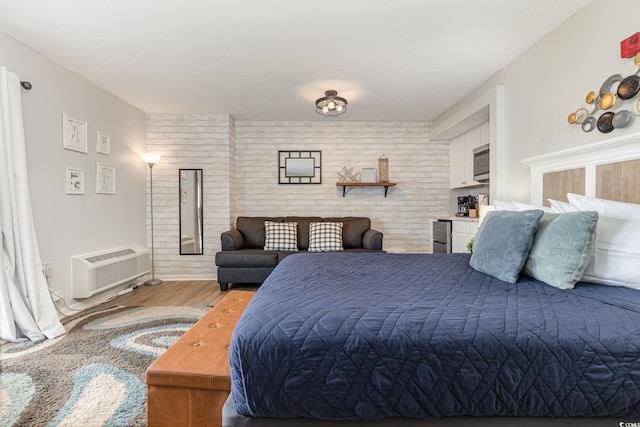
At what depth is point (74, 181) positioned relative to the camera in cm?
324

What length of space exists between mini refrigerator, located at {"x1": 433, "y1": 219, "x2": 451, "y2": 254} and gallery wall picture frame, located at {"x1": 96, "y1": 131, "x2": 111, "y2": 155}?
15.0 ft

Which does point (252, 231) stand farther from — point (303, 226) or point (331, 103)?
point (331, 103)

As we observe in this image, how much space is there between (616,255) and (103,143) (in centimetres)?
473

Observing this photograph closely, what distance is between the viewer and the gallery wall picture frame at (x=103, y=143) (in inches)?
143

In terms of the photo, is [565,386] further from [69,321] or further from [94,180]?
[94,180]

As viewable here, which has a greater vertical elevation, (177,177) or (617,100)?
(617,100)

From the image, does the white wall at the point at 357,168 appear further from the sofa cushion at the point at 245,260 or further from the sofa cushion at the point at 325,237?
the sofa cushion at the point at 245,260

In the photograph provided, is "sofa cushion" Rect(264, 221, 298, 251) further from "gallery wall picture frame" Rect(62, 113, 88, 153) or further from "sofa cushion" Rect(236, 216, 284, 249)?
"gallery wall picture frame" Rect(62, 113, 88, 153)

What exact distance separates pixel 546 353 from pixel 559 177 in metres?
2.03

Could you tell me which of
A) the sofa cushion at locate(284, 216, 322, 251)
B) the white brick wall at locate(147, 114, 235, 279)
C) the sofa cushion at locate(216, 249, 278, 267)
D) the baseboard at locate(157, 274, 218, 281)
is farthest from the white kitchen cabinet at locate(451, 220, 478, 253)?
the baseboard at locate(157, 274, 218, 281)

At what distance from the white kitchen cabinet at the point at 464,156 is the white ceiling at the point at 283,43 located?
31.3 inches

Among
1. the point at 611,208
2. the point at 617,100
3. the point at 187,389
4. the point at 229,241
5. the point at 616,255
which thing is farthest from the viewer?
the point at 229,241

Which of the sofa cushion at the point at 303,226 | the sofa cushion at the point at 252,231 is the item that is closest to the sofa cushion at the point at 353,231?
the sofa cushion at the point at 303,226

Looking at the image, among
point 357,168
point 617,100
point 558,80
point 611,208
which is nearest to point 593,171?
point 617,100
